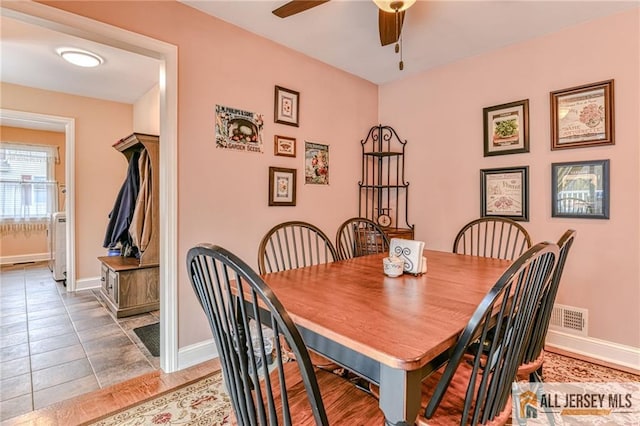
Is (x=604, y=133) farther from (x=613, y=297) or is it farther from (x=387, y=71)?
(x=387, y=71)

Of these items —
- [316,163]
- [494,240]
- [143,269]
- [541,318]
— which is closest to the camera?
[541,318]

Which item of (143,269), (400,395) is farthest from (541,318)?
(143,269)

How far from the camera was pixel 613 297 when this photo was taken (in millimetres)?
2244

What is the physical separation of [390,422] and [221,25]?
2566 millimetres

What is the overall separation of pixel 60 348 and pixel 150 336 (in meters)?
0.60

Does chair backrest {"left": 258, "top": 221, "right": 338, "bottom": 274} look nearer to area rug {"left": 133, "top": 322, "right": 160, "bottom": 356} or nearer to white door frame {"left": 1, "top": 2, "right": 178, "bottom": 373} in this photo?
white door frame {"left": 1, "top": 2, "right": 178, "bottom": 373}

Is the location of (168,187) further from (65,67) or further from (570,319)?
(570,319)

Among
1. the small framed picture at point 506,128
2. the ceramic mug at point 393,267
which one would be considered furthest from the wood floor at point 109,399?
the small framed picture at point 506,128

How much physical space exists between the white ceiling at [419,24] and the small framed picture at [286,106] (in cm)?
39

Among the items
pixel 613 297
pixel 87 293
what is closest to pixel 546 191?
pixel 613 297

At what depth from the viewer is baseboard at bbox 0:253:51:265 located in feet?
17.8

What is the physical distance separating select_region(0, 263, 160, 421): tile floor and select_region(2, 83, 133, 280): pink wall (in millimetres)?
626

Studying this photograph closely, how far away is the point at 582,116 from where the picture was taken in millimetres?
2342

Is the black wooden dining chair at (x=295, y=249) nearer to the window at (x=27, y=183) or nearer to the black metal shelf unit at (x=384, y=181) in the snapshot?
the black metal shelf unit at (x=384, y=181)
